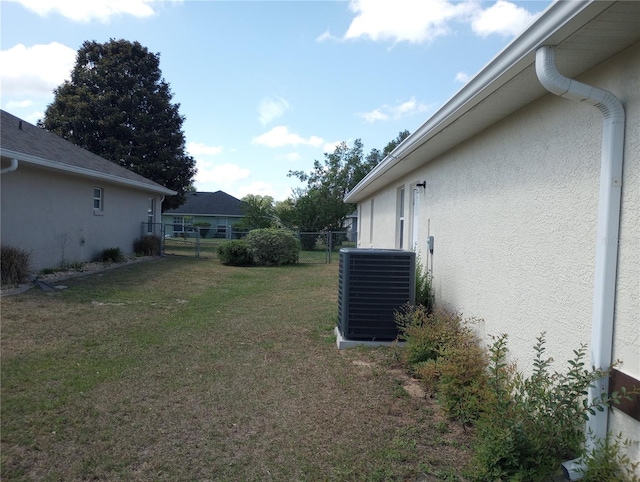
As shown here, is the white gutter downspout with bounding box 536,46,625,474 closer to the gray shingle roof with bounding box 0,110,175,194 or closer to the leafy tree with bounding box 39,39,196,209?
the gray shingle roof with bounding box 0,110,175,194

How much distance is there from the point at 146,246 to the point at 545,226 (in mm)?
17211

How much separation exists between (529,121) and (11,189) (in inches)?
424

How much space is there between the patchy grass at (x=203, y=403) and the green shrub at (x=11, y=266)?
181 centimetres

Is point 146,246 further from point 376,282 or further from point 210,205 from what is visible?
point 210,205

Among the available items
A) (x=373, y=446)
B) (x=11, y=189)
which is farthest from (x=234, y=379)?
(x=11, y=189)

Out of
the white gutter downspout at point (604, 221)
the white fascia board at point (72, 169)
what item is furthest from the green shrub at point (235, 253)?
the white gutter downspout at point (604, 221)

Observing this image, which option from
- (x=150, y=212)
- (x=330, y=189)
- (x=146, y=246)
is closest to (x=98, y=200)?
(x=146, y=246)

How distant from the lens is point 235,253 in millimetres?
18188

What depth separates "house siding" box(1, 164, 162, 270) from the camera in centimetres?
1067

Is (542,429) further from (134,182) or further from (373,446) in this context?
(134,182)

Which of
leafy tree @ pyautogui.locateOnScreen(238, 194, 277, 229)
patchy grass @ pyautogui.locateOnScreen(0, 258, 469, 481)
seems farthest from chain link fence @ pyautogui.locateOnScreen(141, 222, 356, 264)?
patchy grass @ pyautogui.locateOnScreen(0, 258, 469, 481)

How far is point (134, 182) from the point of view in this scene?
1664 cm

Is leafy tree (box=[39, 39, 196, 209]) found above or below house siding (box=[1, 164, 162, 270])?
above

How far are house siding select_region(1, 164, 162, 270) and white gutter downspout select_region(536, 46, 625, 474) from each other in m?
11.1
